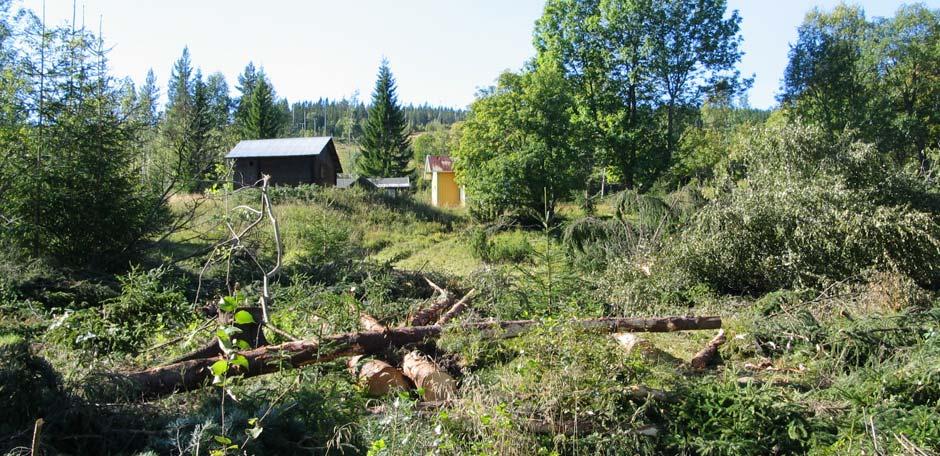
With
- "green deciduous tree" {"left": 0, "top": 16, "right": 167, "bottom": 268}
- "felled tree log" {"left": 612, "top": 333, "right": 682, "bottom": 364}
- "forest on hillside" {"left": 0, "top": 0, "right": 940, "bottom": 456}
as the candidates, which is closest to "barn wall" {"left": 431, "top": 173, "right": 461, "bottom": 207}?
"forest on hillside" {"left": 0, "top": 0, "right": 940, "bottom": 456}

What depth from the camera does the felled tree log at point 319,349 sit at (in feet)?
14.3

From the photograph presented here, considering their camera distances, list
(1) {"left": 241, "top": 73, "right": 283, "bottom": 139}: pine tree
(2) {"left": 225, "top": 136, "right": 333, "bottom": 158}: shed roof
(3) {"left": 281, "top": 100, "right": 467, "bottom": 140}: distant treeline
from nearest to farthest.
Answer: (2) {"left": 225, "top": 136, "right": 333, "bottom": 158}: shed roof, (1) {"left": 241, "top": 73, "right": 283, "bottom": 139}: pine tree, (3) {"left": 281, "top": 100, "right": 467, "bottom": 140}: distant treeline

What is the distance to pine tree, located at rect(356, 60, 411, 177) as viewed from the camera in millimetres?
47531

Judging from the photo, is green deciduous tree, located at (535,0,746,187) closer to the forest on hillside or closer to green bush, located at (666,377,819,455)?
the forest on hillside

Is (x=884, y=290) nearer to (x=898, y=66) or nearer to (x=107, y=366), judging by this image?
(x=107, y=366)

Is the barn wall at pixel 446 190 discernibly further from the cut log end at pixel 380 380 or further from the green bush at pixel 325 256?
the cut log end at pixel 380 380

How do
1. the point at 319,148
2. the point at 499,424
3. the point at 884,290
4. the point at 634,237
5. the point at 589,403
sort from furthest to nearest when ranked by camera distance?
the point at 319,148
the point at 634,237
the point at 884,290
the point at 589,403
the point at 499,424

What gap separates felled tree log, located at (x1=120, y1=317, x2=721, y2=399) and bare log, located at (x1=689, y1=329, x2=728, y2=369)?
338 mm

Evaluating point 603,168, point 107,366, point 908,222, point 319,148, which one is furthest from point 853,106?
point 107,366

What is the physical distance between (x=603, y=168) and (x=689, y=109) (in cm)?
452

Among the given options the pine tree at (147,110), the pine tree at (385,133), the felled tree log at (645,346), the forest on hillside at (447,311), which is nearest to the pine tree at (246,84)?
the pine tree at (385,133)

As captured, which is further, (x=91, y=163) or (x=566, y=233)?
(x=566, y=233)

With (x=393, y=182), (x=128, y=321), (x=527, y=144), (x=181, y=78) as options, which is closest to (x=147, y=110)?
(x=128, y=321)

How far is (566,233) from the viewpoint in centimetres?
1132
